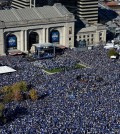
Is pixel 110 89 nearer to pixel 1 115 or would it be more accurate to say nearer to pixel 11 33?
pixel 1 115

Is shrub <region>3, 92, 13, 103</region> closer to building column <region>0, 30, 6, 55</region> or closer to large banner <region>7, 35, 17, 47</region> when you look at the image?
building column <region>0, 30, 6, 55</region>

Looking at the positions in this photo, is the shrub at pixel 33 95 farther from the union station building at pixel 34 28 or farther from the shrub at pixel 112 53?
the union station building at pixel 34 28

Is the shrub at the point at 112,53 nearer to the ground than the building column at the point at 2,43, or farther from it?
nearer to the ground

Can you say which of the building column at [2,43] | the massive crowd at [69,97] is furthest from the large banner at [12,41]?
the massive crowd at [69,97]

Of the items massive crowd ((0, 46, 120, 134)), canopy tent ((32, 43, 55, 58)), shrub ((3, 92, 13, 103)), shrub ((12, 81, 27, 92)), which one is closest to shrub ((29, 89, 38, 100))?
massive crowd ((0, 46, 120, 134))

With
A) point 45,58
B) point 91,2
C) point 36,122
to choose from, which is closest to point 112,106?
point 36,122

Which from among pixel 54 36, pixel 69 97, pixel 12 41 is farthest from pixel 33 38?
pixel 69 97
